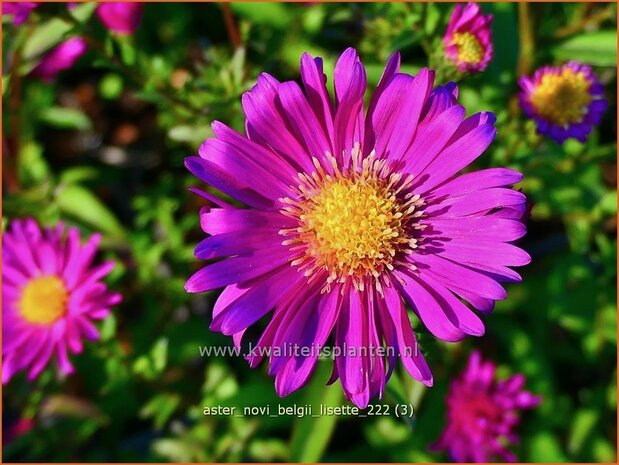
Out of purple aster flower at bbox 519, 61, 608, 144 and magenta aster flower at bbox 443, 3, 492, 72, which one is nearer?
magenta aster flower at bbox 443, 3, 492, 72

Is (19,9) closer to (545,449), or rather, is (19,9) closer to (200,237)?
(200,237)

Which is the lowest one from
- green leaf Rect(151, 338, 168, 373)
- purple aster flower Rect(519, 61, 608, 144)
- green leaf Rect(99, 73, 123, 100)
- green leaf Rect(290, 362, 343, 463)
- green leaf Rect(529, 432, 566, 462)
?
green leaf Rect(529, 432, 566, 462)

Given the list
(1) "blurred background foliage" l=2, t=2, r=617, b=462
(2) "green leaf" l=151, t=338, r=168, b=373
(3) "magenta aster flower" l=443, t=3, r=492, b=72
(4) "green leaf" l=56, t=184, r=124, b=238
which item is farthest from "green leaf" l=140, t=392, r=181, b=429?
(3) "magenta aster flower" l=443, t=3, r=492, b=72

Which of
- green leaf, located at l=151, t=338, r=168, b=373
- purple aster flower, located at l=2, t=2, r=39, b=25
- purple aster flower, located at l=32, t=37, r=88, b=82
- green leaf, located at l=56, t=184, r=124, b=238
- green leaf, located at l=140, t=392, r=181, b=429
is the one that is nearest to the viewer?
purple aster flower, located at l=2, t=2, r=39, b=25

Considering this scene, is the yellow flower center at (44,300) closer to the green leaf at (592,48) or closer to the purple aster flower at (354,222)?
the purple aster flower at (354,222)

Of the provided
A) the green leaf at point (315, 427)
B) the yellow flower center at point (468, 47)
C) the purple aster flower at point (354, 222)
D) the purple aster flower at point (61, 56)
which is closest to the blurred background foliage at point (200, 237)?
the green leaf at point (315, 427)

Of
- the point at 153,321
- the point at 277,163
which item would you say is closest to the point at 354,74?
the point at 277,163

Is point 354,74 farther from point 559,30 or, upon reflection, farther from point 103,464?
point 103,464

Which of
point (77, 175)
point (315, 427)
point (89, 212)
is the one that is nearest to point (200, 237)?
point (89, 212)

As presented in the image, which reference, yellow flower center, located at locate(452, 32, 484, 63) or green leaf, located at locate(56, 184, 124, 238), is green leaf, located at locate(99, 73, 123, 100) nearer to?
green leaf, located at locate(56, 184, 124, 238)
